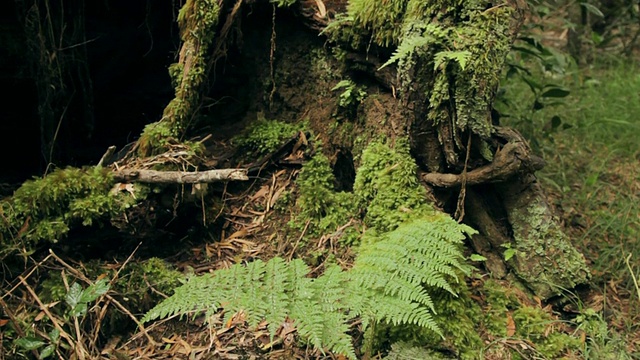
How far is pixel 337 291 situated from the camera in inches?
108

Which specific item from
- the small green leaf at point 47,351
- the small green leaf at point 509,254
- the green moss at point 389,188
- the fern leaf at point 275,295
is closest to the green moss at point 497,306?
the small green leaf at point 509,254

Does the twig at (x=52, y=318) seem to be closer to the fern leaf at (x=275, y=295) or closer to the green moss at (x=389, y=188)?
the fern leaf at (x=275, y=295)

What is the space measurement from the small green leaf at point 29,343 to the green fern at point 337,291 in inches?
26.4

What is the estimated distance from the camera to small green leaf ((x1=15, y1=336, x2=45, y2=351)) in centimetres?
291

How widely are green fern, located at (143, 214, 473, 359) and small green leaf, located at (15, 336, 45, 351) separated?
2.20 ft

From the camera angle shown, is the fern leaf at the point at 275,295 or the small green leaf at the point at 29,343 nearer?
the fern leaf at the point at 275,295

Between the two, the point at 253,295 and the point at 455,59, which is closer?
the point at 253,295

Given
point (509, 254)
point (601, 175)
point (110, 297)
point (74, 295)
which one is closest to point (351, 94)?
point (509, 254)

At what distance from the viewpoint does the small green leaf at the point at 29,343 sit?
291cm

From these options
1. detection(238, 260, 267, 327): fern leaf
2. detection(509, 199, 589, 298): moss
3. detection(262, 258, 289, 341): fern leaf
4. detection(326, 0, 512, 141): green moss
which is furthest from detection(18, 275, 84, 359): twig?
detection(509, 199, 589, 298): moss

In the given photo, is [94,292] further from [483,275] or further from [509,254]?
[509,254]

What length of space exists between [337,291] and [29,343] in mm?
1539

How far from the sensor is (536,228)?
3.56 m

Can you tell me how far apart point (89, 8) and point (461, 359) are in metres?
3.73
